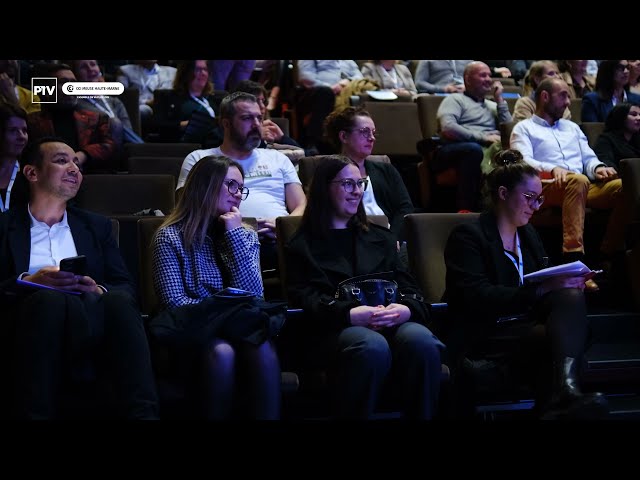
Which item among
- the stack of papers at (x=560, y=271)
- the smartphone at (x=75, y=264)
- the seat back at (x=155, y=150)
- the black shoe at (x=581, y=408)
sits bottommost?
the black shoe at (x=581, y=408)

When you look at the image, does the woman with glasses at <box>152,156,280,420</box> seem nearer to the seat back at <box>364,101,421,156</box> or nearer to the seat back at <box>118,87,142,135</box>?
the seat back at <box>118,87,142,135</box>

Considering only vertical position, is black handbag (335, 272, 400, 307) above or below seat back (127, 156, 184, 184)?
below

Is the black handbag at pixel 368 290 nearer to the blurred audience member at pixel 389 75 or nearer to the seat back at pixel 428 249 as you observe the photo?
the seat back at pixel 428 249

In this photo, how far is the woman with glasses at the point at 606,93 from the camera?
5.09m

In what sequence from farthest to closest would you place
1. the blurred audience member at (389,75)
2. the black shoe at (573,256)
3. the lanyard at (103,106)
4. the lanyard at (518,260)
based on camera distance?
the blurred audience member at (389,75)
the lanyard at (103,106)
the black shoe at (573,256)
the lanyard at (518,260)

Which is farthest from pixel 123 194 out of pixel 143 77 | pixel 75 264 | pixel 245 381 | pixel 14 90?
pixel 143 77

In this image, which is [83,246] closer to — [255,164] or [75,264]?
[75,264]

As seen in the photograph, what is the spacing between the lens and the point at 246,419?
2578 mm

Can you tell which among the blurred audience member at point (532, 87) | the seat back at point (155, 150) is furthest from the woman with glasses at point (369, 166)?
the blurred audience member at point (532, 87)

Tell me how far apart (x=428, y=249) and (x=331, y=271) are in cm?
41

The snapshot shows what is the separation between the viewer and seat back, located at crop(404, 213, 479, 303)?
10.2 feet

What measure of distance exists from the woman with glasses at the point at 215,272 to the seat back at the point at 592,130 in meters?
2.46

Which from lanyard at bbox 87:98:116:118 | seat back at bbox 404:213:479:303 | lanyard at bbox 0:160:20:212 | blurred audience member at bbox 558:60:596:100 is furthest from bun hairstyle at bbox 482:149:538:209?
blurred audience member at bbox 558:60:596:100

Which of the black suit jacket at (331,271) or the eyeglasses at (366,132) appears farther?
the eyeglasses at (366,132)
